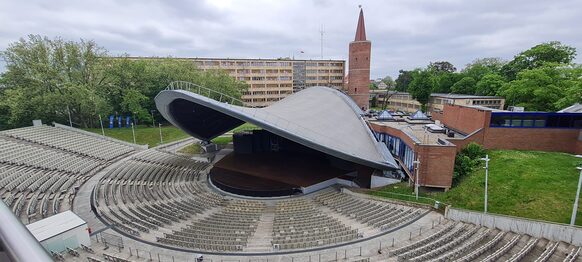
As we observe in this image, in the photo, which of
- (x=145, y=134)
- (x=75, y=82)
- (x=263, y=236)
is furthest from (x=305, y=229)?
(x=75, y=82)

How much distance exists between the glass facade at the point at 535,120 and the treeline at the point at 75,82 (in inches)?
1690

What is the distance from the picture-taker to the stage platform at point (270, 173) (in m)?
23.7

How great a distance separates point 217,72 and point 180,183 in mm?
35357

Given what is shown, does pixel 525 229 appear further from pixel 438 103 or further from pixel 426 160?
pixel 438 103

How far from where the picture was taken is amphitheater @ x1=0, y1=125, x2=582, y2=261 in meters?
14.5

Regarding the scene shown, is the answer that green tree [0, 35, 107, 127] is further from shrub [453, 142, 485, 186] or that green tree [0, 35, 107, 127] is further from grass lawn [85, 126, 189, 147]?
shrub [453, 142, 485, 186]

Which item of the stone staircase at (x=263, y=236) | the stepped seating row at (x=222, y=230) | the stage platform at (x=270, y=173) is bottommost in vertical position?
the stone staircase at (x=263, y=236)

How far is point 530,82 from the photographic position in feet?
114

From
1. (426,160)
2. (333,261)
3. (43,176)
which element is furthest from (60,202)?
(426,160)

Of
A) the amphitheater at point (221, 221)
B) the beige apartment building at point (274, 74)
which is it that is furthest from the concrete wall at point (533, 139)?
the beige apartment building at point (274, 74)

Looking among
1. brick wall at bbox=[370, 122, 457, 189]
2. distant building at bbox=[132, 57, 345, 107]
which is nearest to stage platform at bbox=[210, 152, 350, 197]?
brick wall at bbox=[370, 122, 457, 189]

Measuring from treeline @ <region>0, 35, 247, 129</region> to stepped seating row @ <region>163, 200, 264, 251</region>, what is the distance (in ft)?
102

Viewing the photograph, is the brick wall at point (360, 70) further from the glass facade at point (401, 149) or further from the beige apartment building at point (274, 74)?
the beige apartment building at point (274, 74)

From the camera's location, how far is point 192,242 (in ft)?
50.4
